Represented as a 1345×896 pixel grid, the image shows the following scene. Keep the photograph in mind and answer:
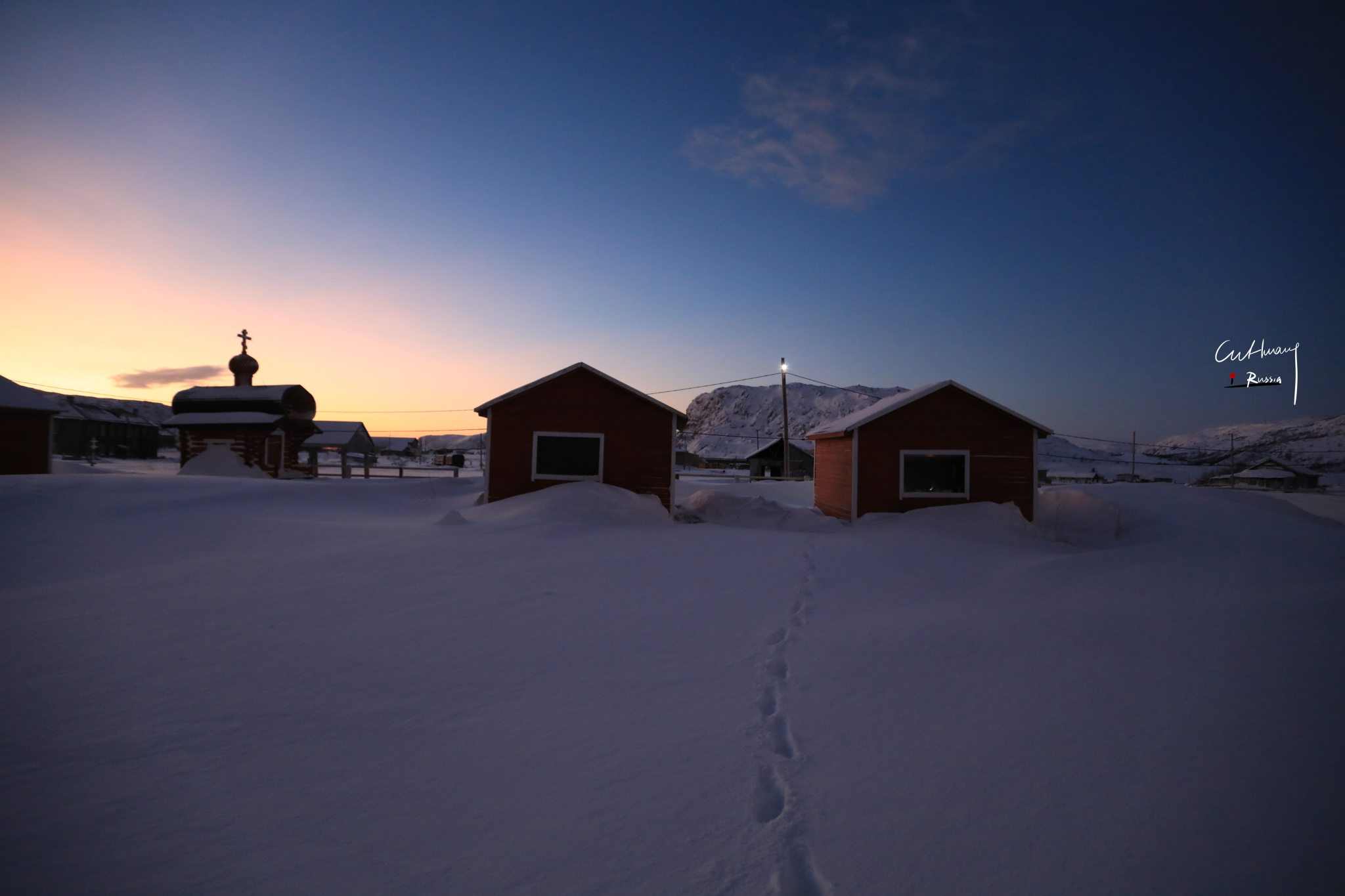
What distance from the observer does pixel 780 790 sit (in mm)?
3551

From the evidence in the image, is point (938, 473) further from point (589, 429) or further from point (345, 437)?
point (345, 437)

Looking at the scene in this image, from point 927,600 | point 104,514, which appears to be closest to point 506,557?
point 927,600

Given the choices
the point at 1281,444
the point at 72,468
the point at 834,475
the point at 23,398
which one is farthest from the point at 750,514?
Answer: the point at 1281,444

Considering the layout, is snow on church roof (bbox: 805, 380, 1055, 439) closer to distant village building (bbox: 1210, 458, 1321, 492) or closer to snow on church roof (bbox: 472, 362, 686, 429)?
snow on church roof (bbox: 472, 362, 686, 429)

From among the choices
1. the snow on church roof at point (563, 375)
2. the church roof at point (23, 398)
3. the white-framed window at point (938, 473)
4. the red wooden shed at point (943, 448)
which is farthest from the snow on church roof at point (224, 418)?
the white-framed window at point (938, 473)

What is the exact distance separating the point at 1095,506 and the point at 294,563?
71.3ft

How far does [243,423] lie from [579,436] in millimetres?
18132

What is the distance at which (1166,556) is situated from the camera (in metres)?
9.38

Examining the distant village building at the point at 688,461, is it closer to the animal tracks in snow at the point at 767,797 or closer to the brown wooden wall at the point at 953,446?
the brown wooden wall at the point at 953,446

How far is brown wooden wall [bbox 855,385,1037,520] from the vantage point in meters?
17.6

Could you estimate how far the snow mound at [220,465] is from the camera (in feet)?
83.6

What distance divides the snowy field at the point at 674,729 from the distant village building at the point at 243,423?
18877 mm

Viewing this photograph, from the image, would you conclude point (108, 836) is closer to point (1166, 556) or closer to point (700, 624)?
point (700, 624)

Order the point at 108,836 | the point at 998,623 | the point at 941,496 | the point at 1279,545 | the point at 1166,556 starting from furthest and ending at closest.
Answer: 1. the point at 941,496
2. the point at 1279,545
3. the point at 1166,556
4. the point at 998,623
5. the point at 108,836
